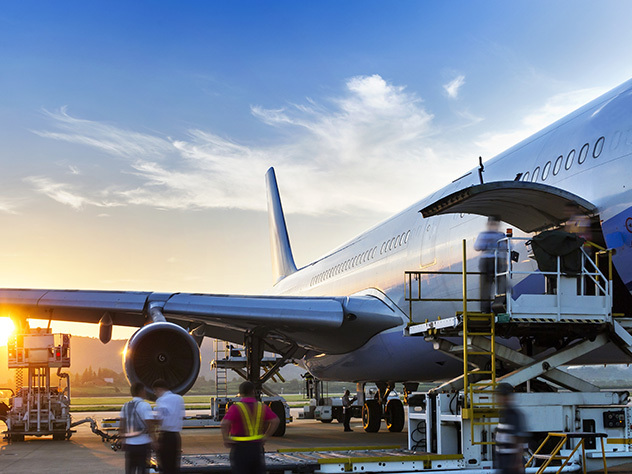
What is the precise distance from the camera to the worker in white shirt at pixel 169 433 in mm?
7516

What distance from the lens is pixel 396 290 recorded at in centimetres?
1448

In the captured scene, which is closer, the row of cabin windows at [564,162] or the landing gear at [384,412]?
the row of cabin windows at [564,162]

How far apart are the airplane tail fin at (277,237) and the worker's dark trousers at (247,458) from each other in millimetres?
22112

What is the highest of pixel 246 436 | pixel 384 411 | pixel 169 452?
pixel 246 436

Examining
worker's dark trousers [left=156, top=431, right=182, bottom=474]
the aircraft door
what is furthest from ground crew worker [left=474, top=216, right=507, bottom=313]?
worker's dark trousers [left=156, top=431, right=182, bottom=474]

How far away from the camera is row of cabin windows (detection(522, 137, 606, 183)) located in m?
9.18

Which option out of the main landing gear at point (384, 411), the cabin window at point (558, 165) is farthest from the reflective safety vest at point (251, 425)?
the main landing gear at point (384, 411)

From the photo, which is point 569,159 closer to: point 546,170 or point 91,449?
point 546,170

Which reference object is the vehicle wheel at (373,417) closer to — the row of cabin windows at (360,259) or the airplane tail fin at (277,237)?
the row of cabin windows at (360,259)

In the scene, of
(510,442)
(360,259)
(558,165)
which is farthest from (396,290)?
(510,442)

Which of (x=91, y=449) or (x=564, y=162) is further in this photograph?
(x=91, y=449)

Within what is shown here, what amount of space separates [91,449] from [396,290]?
20.4ft

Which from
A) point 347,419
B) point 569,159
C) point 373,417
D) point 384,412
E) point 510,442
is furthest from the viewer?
point 347,419

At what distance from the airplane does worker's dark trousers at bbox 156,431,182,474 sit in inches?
151
